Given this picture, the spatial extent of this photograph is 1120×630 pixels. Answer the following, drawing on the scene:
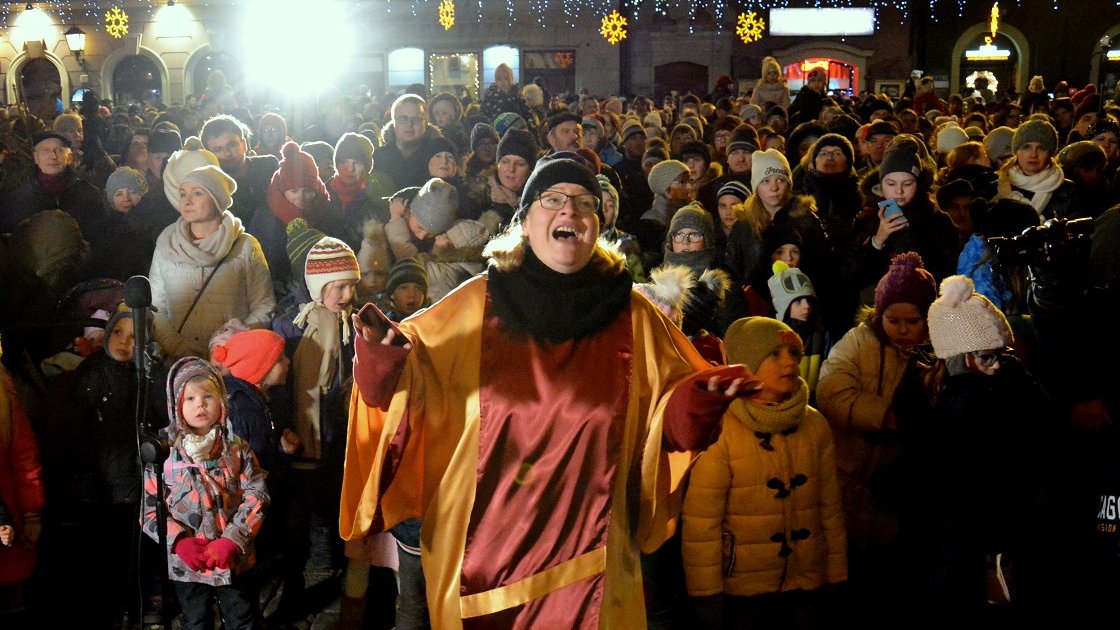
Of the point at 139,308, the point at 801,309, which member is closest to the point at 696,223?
the point at 801,309

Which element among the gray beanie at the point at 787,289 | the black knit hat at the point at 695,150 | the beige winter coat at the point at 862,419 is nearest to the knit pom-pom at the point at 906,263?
the beige winter coat at the point at 862,419

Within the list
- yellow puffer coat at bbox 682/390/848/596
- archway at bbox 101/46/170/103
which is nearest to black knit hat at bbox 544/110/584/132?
yellow puffer coat at bbox 682/390/848/596

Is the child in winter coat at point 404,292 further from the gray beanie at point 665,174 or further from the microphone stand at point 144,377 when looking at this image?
the gray beanie at point 665,174

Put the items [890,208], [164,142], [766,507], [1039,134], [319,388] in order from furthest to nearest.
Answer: [164,142] < [1039,134] < [890,208] < [319,388] < [766,507]

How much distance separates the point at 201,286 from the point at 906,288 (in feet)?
11.8

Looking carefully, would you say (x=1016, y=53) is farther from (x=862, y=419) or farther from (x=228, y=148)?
(x=862, y=419)

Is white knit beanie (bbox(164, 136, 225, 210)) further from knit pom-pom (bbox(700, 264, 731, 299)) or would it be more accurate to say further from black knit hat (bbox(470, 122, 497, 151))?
knit pom-pom (bbox(700, 264, 731, 299))

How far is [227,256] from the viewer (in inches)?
251

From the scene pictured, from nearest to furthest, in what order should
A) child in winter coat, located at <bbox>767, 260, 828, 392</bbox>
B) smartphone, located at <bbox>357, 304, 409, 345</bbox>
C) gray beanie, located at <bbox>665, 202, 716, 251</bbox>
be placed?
smartphone, located at <bbox>357, 304, 409, 345</bbox>, child in winter coat, located at <bbox>767, 260, 828, 392</bbox>, gray beanie, located at <bbox>665, 202, 716, 251</bbox>

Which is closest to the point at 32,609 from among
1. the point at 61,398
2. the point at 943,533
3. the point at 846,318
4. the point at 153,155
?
the point at 61,398

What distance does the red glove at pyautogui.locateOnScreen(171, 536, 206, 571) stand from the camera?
4719 millimetres

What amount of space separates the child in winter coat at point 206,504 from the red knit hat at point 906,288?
2959 mm

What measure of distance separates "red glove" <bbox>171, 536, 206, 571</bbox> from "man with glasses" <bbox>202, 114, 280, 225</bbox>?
3.54m

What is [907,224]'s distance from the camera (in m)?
6.91
